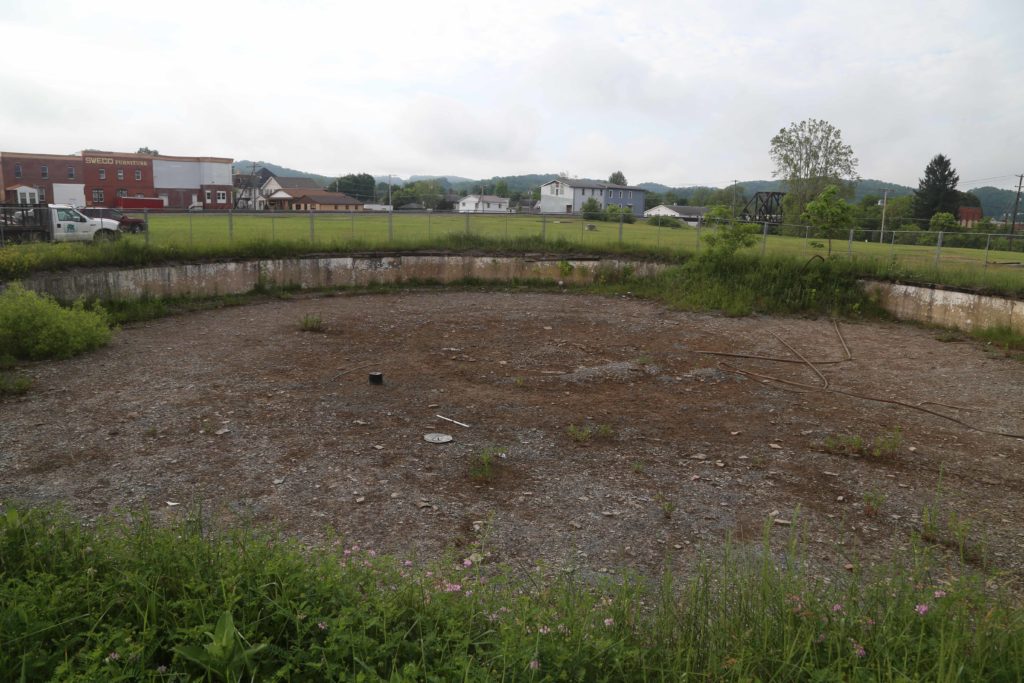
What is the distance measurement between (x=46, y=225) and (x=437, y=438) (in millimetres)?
21185

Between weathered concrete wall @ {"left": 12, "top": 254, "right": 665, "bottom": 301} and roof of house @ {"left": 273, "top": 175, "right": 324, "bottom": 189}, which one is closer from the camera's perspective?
weathered concrete wall @ {"left": 12, "top": 254, "right": 665, "bottom": 301}

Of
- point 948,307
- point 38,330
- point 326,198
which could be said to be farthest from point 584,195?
point 38,330

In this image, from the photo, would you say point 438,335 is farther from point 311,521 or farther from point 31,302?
point 311,521

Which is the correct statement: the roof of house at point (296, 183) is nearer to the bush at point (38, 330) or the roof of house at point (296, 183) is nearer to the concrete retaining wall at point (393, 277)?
the concrete retaining wall at point (393, 277)

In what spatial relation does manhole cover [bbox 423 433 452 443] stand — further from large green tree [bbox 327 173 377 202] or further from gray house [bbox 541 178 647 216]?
large green tree [bbox 327 173 377 202]

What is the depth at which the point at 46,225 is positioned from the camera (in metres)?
22.3

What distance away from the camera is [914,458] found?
7.40 metres

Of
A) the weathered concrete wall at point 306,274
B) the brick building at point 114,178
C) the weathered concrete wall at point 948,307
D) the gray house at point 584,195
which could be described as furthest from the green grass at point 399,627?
the gray house at point 584,195

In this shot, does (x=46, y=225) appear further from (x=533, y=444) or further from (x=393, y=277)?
(x=533, y=444)

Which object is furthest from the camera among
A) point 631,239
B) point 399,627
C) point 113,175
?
point 113,175

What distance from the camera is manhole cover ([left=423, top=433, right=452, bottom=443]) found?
7.69 meters

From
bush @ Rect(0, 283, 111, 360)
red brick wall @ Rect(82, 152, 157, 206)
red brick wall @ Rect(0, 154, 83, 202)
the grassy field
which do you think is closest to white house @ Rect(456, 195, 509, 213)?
red brick wall @ Rect(82, 152, 157, 206)

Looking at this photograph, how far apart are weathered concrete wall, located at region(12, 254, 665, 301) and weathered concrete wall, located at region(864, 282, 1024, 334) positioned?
20.5ft

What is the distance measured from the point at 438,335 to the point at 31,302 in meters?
6.85
